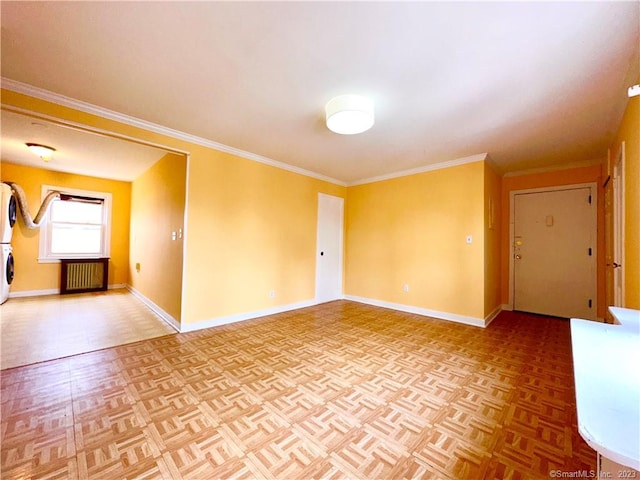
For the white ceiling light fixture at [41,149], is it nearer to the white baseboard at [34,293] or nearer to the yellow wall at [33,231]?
the yellow wall at [33,231]

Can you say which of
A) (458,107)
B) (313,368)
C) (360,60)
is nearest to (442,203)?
(458,107)

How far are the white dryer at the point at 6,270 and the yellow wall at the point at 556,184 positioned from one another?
878cm

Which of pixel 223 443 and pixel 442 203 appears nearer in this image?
pixel 223 443

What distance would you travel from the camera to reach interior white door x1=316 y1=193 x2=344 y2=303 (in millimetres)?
5047

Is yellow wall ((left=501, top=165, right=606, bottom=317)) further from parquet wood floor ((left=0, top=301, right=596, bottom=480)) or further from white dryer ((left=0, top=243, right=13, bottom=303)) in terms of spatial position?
white dryer ((left=0, top=243, right=13, bottom=303))

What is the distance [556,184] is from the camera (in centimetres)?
423

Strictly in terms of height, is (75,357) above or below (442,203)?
below

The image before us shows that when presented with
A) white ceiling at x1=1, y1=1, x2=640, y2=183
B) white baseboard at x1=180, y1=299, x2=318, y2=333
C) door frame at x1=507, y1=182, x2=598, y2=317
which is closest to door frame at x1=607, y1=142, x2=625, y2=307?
white ceiling at x1=1, y1=1, x2=640, y2=183

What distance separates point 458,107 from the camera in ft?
7.92

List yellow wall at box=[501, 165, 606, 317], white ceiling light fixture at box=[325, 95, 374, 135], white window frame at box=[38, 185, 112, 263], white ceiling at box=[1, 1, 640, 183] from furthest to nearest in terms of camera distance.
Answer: white window frame at box=[38, 185, 112, 263] < yellow wall at box=[501, 165, 606, 317] < white ceiling light fixture at box=[325, 95, 374, 135] < white ceiling at box=[1, 1, 640, 183]

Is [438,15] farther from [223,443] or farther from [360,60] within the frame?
[223,443]

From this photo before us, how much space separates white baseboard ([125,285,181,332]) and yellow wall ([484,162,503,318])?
4.40 metres

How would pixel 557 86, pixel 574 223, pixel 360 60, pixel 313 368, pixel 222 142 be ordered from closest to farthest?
1. pixel 360 60
2. pixel 557 86
3. pixel 313 368
4. pixel 222 142
5. pixel 574 223

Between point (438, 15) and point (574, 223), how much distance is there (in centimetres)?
444
